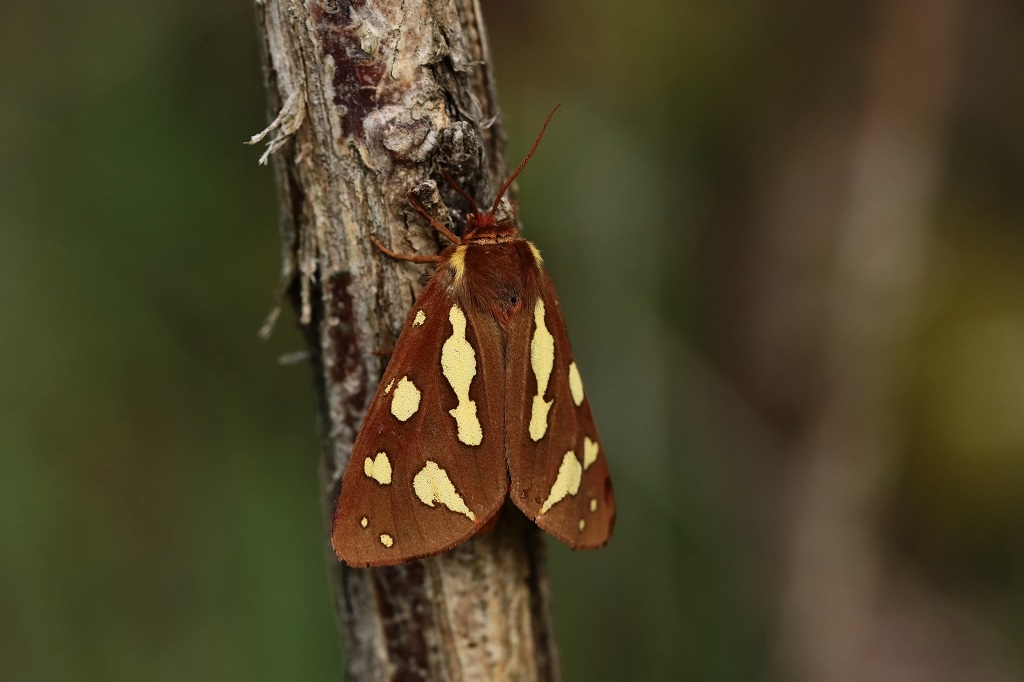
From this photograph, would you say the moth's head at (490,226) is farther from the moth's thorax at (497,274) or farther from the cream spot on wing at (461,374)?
the cream spot on wing at (461,374)

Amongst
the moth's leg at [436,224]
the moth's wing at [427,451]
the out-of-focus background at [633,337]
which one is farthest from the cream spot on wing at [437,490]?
the out-of-focus background at [633,337]

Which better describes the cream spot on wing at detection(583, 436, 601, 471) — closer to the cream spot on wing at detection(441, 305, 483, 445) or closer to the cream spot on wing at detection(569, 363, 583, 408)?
the cream spot on wing at detection(569, 363, 583, 408)

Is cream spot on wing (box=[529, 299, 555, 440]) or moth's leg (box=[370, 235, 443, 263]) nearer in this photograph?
moth's leg (box=[370, 235, 443, 263])

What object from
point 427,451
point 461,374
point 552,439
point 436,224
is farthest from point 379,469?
point 436,224

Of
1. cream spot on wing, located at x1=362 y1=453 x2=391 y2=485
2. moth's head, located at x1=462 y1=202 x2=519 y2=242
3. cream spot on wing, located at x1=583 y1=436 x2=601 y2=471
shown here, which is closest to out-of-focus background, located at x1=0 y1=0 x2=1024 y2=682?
cream spot on wing, located at x1=583 y1=436 x2=601 y2=471

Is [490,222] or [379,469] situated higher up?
[490,222]

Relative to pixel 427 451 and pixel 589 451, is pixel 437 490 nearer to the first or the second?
pixel 427 451

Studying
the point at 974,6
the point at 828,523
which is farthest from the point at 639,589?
the point at 974,6
